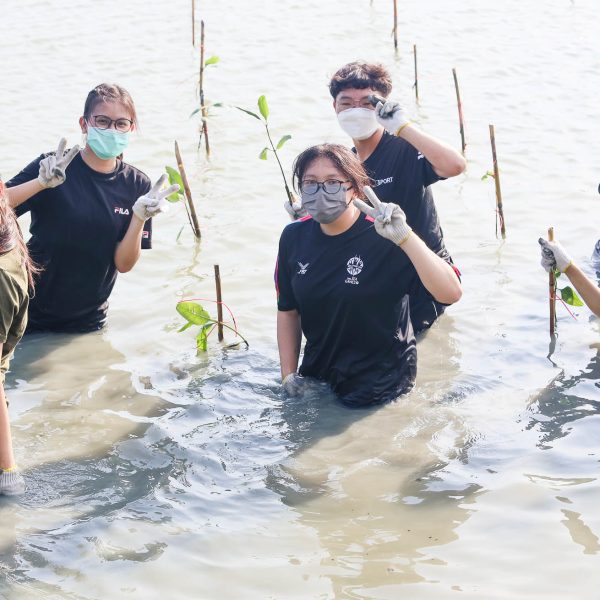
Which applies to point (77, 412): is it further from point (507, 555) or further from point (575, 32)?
point (575, 32)

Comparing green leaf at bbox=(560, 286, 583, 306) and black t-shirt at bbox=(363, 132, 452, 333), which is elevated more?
black t-shirt at bbox=(363, 132, 452, 333)

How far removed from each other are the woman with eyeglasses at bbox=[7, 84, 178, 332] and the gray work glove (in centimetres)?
163

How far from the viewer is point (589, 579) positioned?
399 cm

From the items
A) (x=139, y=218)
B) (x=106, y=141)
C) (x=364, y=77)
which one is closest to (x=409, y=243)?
(x=364, y=77)

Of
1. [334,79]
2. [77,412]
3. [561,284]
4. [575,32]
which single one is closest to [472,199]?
[561,284]

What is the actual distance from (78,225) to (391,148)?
184cm

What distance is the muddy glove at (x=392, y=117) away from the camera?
18.0ft

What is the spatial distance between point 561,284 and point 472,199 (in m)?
2.03

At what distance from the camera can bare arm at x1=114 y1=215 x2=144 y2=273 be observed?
5.71 metres

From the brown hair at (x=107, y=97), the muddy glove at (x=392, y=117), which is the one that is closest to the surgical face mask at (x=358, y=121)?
the muddy glove at (x=392, y=117)

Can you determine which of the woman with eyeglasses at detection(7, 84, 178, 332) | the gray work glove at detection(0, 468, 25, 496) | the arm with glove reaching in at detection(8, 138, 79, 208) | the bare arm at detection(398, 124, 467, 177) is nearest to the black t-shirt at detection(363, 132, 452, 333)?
the bare arm at detection(398, 124, 467, 177)

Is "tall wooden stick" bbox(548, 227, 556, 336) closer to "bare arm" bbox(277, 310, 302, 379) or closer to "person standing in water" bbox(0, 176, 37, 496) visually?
"bare arm" bbox(277, 310, 302, 379)

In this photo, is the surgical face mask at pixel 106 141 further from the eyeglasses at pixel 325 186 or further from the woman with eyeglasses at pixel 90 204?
the eyeglasses at pixel 325 186

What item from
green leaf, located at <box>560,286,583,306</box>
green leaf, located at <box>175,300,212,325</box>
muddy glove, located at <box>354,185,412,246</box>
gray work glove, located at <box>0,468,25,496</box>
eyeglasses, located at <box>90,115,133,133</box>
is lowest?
gray work glove, located at <box>0,468,25,496</box>
